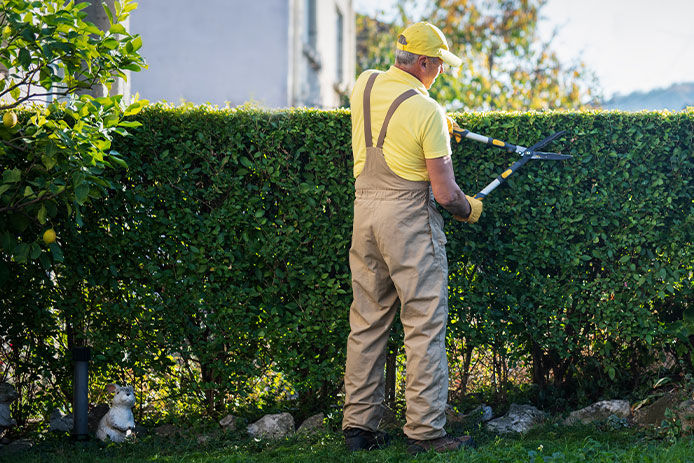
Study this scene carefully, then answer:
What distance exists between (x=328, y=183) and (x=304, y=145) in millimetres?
292

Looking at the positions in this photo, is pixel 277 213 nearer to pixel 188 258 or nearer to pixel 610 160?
pixel 188 258

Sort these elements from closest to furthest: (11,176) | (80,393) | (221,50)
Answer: (11,176) → (80,393) → (221,50)

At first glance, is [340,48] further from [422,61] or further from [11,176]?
[11,176]

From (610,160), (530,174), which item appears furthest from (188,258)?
(610,160)

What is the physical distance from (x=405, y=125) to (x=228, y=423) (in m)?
2.31

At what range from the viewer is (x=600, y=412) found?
4645 mm

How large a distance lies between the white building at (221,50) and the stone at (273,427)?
5.80 m

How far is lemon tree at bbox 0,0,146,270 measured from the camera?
3.70 metres

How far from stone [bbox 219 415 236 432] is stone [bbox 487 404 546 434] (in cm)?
168

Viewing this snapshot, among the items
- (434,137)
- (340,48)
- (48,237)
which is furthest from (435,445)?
(340,48)

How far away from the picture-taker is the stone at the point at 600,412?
461cm

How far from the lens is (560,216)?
4.64 metres

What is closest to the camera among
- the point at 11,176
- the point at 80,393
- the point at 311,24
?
the point at 11,176

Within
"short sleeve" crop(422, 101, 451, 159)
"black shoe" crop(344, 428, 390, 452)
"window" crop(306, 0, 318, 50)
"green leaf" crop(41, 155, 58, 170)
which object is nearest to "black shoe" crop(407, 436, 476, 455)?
"black shoe" crop(344, 428, 390, 452)
